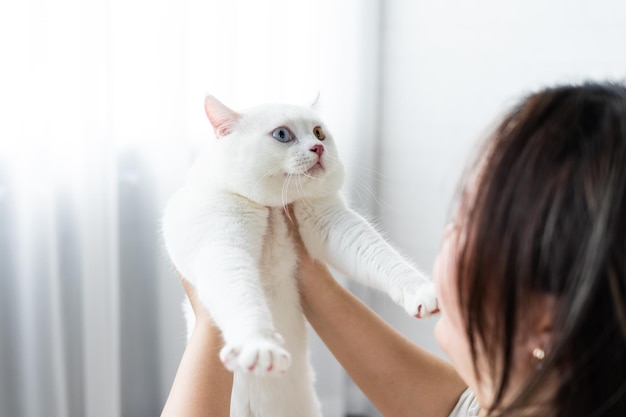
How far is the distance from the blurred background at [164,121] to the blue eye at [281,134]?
13.3 inches

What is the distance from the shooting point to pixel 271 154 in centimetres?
103

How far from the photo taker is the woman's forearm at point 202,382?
0.90 m

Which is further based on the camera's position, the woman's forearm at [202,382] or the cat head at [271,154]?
the cat head at [271,154]

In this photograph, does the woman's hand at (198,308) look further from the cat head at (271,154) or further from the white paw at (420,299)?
the white paw at (420,299)

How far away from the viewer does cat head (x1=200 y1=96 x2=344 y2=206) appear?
102 cm

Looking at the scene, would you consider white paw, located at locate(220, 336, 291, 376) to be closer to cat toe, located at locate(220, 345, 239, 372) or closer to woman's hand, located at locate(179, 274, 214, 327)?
cat toe, located at locate(220, 345, 239, 372)

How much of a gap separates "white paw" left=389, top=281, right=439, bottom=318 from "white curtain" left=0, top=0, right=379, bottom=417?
91 centimetres

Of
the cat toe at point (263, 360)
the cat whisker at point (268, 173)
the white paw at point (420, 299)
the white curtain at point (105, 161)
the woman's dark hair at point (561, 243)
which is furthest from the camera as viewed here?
the white curtain at point (105, 161)

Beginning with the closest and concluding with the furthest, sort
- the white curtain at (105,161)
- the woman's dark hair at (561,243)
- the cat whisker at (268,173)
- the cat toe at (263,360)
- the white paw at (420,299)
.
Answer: the woman's dark hair at (561,243) → the cat toe at (263,360) → the white paw at (420,299) → the cat whisker at (268,173) → the white curtain at (105,161)

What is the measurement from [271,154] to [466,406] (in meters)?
0.50

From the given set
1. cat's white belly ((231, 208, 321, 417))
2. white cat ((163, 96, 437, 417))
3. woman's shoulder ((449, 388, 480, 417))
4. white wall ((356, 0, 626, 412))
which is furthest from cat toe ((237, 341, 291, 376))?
white wall ((356, 0, 626, 412))

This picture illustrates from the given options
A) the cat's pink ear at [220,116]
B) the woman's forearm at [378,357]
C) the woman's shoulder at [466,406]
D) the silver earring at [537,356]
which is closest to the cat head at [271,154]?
the cat's pink ear at [220,116]

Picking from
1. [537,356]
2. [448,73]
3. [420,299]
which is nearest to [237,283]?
[420,299]

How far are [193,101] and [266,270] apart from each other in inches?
32.0
